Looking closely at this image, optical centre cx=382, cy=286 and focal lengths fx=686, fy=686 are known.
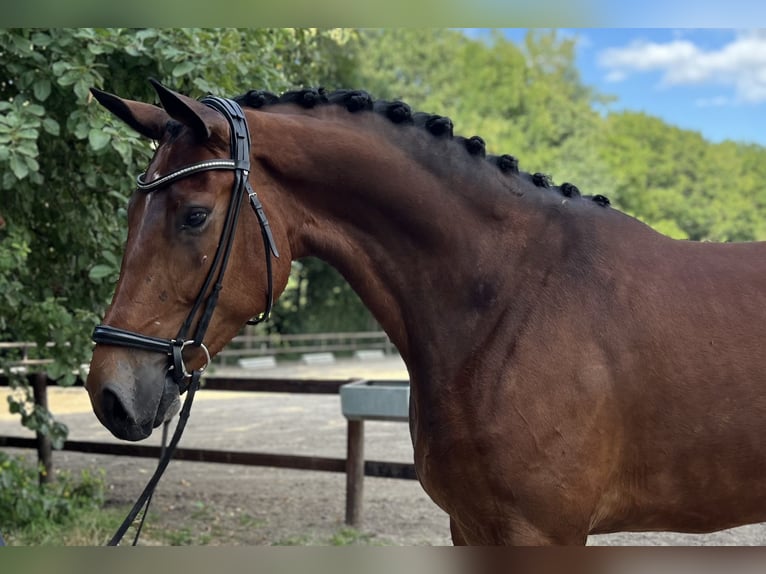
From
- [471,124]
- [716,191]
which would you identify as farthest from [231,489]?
[716,191]

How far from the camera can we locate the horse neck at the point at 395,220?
2.33 m

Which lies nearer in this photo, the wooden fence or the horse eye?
the horse eye

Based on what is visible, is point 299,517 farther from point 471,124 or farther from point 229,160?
point 471,124

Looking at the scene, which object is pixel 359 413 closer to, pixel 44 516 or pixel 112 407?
pixel 44 516

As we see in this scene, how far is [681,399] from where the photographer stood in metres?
2.21

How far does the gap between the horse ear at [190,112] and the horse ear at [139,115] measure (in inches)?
6.0

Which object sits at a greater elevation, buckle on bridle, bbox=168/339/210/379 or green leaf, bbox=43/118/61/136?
green leaf, bbox=43/118/61/136

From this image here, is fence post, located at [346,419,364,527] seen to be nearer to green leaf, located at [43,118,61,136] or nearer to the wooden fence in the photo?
the wooden fence

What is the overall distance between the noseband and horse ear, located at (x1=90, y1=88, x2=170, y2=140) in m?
Result: 0.20

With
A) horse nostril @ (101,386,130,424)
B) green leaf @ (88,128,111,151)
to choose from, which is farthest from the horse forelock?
→ green leaf @ (88,128,111,151)

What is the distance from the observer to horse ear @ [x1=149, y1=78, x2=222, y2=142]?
6.84ft

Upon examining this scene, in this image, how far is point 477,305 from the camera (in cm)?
229

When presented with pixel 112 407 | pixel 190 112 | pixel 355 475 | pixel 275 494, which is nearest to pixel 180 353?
pixel 112 407

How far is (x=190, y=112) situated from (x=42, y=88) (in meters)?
2.46
